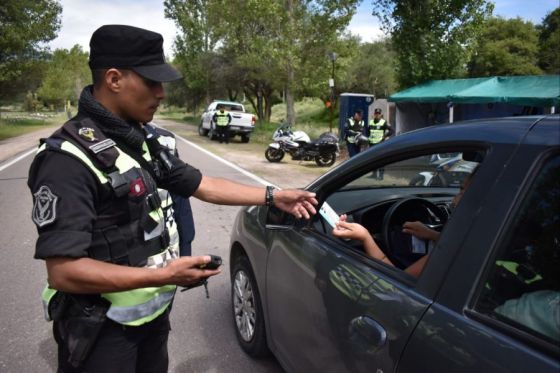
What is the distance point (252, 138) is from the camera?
79.0 feet

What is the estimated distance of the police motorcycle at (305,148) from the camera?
13453 millimetres

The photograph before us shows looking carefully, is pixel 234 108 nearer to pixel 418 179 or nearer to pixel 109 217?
pixel 418 179

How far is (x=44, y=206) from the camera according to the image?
A: 1.45 m

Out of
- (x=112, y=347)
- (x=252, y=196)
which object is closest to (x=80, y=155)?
(x=112, y=347)

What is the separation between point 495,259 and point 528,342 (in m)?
0.25

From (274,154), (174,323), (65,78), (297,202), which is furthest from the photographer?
(65,78)

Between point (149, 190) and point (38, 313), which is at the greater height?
point (149, 190)

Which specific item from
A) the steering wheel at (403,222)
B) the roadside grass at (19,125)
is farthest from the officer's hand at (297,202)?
the roadside grass at (19,125)

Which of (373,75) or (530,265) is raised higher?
(373,75)

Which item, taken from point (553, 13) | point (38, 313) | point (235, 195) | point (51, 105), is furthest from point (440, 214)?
point (51, 105)

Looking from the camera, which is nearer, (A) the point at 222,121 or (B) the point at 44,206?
(B) the point at 44,206

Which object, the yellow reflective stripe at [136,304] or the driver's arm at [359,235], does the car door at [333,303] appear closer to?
the driver's arm at [359,235]

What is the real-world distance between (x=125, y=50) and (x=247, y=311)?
81.3 inches

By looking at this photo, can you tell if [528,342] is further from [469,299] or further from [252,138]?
[252,138]
